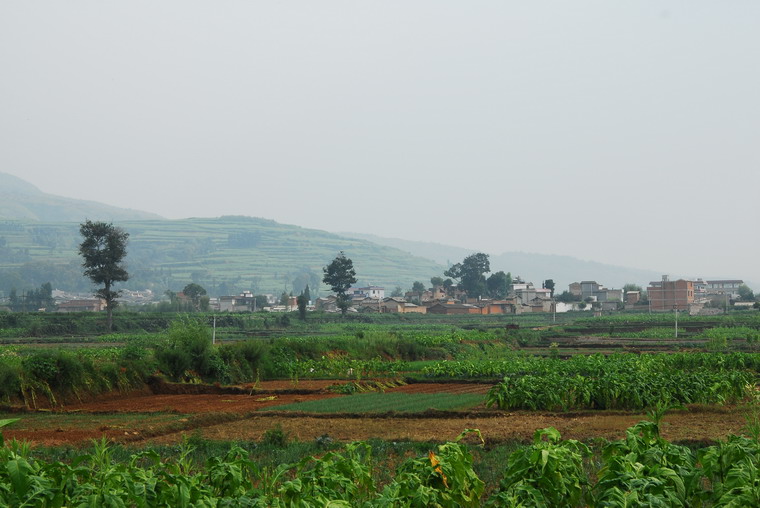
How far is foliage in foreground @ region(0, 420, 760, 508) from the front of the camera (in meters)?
6.23

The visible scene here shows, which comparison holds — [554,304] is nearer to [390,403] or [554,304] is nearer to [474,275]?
[474,275]

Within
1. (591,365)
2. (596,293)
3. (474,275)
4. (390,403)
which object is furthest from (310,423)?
(596,293)

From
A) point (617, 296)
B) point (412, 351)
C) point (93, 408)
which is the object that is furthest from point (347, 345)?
point (617, 296)

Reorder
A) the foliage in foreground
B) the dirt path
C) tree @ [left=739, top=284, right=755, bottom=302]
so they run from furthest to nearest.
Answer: tree @ [left=739, top=284, right=755, bottom=302]
the dirt path
the foliage in foreground

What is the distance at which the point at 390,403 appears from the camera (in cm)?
2252

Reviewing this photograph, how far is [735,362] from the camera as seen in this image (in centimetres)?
2870

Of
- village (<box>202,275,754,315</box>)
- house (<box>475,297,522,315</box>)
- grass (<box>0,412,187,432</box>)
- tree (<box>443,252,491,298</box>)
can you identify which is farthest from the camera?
tree (<box>443,252,491,298</box>)

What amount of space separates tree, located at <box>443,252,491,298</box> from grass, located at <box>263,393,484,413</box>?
398 ft

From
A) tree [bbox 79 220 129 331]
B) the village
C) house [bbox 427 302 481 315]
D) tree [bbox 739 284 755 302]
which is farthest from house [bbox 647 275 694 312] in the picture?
tree [bbox 79 220 129 331]

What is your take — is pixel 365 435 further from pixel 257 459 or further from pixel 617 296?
pixel 617 296

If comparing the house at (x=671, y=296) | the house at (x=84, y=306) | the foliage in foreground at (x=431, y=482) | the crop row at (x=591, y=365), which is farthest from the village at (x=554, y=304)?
the foliage in foreground at (x=431, y=482)

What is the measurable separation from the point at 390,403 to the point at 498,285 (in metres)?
127

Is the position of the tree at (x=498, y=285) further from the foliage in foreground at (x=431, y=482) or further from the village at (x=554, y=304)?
the foliage in foreground at (x=431, y=482)

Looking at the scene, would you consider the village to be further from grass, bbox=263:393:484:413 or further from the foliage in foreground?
the foliage in foreground
